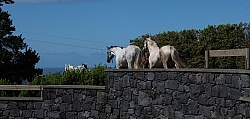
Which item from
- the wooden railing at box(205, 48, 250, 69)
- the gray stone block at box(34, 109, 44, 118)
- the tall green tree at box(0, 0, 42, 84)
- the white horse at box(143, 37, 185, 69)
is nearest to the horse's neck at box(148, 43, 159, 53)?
the white horse at box(143, 37, 185, 69)

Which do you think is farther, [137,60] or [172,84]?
[137,60]

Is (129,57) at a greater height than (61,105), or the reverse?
(129,57)

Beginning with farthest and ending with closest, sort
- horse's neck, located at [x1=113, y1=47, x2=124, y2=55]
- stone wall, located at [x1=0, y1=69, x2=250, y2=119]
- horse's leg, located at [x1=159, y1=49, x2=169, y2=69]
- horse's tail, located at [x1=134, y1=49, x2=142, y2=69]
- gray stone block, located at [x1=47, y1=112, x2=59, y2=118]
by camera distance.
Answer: horse's neck, located at [x1=113, y1=47, x2=124, y2=55], gray stone block, located at [x1=47, y1=112, x2=59, y2=118], horse's tail, located at [x1=134, y1=49, x2=142, y2=69], horse's leg, located at [x1=159, y1=49, x2=169, y2=69], stone wall, located at [x1=0, y1=69, x2=250, y2=119]

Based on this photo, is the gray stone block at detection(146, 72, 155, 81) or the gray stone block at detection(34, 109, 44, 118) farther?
the gray stone block at detection(34, 109, 44, 118)

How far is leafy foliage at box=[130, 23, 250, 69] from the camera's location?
2213 cm

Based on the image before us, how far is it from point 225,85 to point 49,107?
6.93 m

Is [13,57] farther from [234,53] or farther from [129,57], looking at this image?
[234,53]

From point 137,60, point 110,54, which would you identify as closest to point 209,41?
point 110,54

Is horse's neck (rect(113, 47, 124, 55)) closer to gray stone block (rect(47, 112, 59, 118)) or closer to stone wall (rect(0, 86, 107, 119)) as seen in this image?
stone wall (rect(0, 86, 107, 119))

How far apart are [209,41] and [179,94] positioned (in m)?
9.91

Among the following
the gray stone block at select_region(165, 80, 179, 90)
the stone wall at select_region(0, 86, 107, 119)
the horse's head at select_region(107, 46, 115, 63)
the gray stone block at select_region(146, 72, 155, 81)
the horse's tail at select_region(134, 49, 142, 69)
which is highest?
the horse's head at select_region(107, 46, 115, 63)

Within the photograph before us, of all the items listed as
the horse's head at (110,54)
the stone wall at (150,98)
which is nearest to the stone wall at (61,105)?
the stone wall at (150,98)

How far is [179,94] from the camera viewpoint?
44.7 ft

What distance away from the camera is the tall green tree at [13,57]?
26062 millimetres
